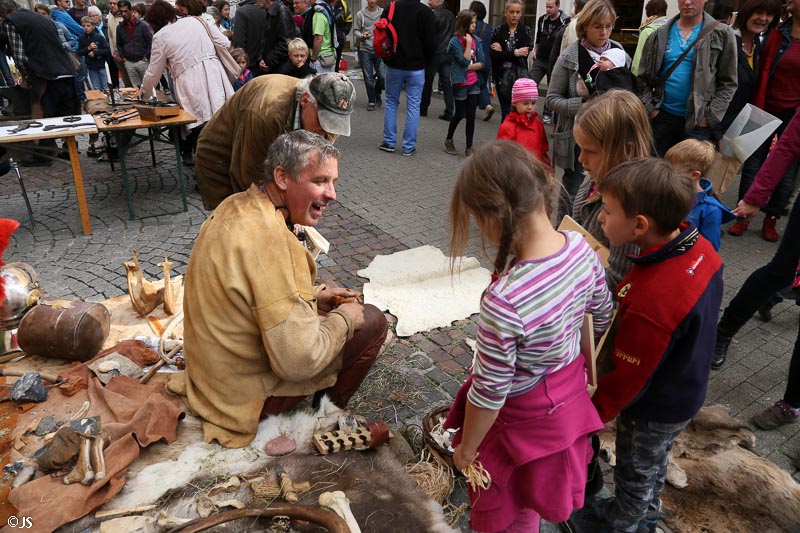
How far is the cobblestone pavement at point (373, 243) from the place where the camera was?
353cm

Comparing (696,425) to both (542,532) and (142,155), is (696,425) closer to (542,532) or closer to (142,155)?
(542,532)

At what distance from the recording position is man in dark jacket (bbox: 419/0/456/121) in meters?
9.00

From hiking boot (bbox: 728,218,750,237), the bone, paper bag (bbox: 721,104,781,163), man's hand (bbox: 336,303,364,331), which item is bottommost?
hiking boot (bbox: 728,218,750,237)

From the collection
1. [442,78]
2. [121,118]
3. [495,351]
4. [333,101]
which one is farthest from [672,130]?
[121,118]

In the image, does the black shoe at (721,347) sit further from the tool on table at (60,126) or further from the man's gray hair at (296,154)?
the tool on table at (60,126)

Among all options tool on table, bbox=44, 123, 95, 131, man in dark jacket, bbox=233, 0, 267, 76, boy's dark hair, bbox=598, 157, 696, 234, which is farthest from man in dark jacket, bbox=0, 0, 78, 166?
boy's dark hair, bbox=598, 157, 696, 234

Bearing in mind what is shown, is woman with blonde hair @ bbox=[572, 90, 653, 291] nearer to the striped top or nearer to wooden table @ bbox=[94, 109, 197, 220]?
the striped top

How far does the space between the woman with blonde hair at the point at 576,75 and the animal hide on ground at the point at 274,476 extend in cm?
338

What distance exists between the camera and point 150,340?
3.55 m

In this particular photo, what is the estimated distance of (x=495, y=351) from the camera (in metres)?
1.69

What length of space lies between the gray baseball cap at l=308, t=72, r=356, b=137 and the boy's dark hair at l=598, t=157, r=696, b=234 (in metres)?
1.79

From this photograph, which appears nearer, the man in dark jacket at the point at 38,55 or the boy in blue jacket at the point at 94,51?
the man in dark jacket at the point at 38,55

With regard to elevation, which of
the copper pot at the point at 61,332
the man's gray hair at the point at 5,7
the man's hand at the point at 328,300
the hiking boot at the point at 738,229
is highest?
the man's gray hair at the point at 5,7

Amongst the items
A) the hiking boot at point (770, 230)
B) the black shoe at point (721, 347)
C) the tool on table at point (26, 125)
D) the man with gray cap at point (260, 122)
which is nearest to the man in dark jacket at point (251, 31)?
the tool on table at point (26, 125)
